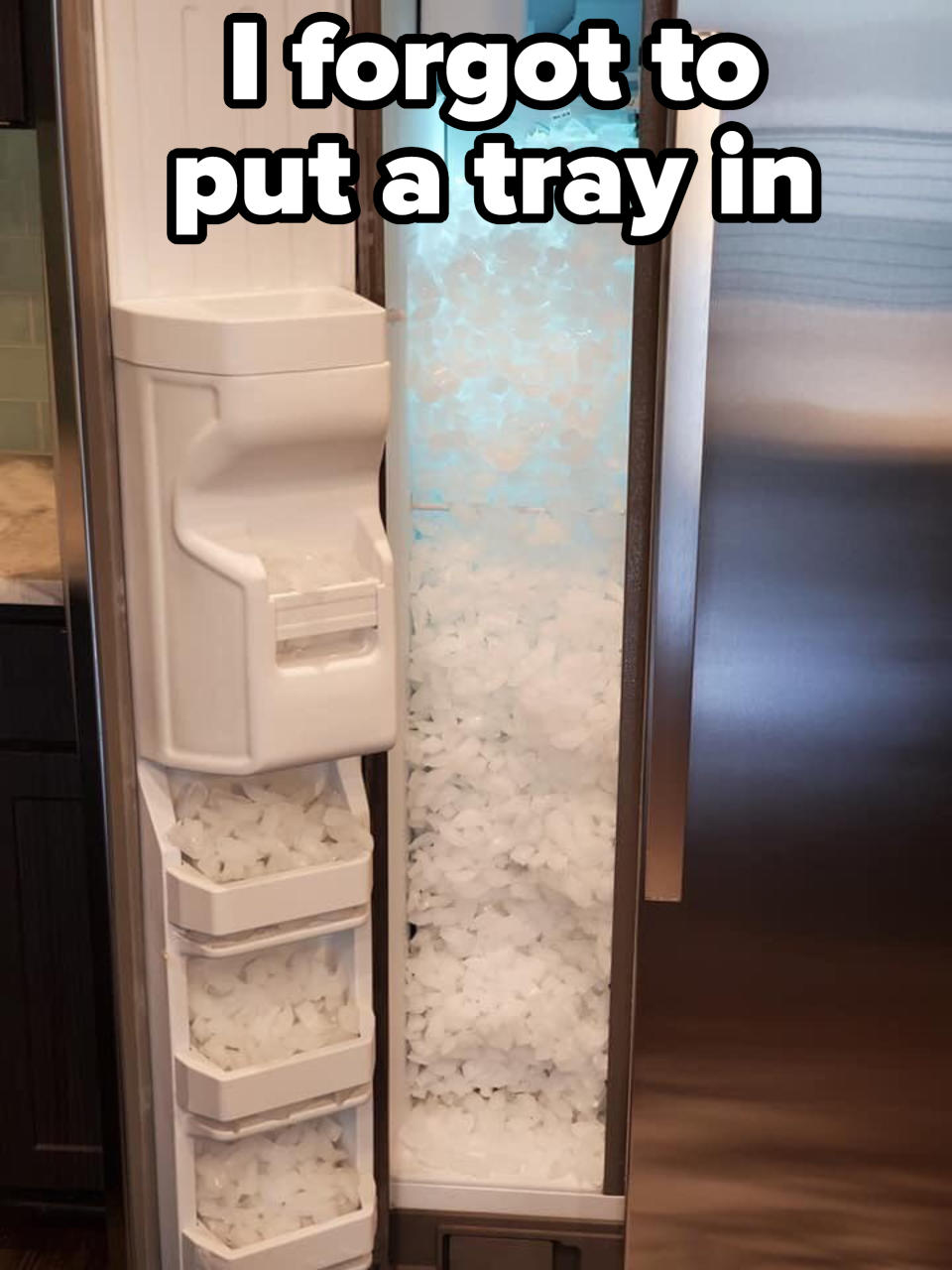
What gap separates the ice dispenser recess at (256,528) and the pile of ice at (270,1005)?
263 millimetres

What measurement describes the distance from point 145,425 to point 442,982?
88 centimetres

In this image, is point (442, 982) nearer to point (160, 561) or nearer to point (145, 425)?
point (160, 561)

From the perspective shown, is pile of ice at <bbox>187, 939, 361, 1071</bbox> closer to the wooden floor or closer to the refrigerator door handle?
the refrigerator door handle

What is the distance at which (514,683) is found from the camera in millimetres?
2018

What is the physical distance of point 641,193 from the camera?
64.7 inches

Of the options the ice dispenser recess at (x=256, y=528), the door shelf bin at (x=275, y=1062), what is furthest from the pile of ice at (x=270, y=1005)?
the ice dispenser recess at (x=256, y=528)

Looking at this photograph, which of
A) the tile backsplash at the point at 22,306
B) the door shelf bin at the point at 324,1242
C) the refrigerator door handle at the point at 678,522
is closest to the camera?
the refrigerator door handle at the point at 678,522

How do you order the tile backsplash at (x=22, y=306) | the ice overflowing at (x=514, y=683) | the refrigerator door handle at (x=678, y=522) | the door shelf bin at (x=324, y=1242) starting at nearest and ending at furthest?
the refrigerator door handle at (x=678, y=522) → the door shelf bin at (x=324, y=1242) → the ice overflowing at (x=514, y=683) → the tile backsplash at (x=22, y=306)

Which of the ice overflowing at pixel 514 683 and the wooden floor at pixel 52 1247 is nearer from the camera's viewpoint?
the ice overflowing at pixel 514 683

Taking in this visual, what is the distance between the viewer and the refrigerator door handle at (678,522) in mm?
1578

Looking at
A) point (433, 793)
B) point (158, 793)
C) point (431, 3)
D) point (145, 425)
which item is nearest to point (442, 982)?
point (433, 793)

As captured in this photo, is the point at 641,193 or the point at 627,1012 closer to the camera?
the point at 641,193

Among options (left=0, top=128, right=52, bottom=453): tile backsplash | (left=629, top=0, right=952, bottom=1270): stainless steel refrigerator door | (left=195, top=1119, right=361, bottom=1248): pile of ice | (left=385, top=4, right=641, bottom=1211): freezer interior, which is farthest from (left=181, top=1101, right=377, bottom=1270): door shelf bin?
(left=0, top=128, right=52, bottom=453): tile backsplash

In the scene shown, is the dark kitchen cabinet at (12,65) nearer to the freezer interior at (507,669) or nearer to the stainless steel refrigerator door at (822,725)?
the freezer interior at (507,669)
